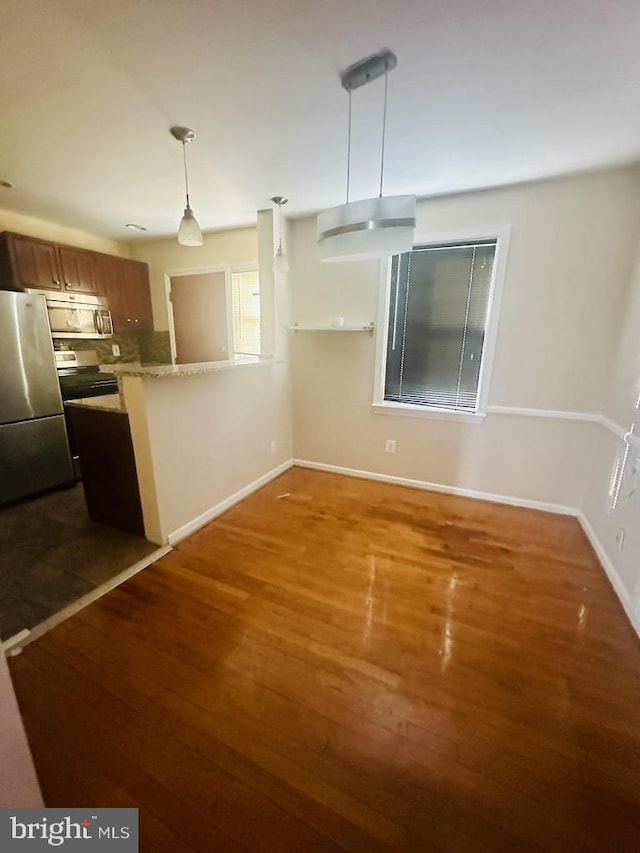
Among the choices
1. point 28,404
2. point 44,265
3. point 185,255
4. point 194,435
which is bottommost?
point 194,435

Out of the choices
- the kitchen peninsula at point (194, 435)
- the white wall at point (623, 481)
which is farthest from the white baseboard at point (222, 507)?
the white wall at point (623, 481)

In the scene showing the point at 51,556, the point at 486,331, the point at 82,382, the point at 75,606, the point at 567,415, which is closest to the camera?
the point at 75,606

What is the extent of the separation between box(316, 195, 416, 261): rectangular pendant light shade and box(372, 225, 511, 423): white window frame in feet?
4.87

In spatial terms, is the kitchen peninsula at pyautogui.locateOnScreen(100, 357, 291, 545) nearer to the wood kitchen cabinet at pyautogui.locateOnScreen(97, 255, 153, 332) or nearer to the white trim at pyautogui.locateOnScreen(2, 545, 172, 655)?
the white trim at pyautogui.locateOnScreen(2, 545, 172, 655)

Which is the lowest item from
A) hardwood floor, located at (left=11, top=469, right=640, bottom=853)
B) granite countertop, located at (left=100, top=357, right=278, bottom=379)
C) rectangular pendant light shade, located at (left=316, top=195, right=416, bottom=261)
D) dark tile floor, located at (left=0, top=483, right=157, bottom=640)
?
hardwood floor, located at (left=11, top=469, right=640, bottom=853)

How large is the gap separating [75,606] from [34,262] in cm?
312

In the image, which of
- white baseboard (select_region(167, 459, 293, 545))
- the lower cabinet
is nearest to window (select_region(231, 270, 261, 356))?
white baseboard (select_region(167, 459, 293, 545))

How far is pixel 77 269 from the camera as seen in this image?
3441mm

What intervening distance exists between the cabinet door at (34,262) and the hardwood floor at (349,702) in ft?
9.57

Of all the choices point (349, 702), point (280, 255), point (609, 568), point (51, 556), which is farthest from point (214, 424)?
point (609, 568)

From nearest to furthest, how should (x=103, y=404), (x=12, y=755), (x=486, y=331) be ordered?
1. (x=12, y=755)
2. (x=103, y=404)
3. (x=486, y=331)

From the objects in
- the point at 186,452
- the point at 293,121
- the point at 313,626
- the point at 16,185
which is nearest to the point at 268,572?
the point at 313,626

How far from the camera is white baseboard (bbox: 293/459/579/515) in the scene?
278cm

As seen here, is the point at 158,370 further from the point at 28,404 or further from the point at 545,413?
the point at 545,413
